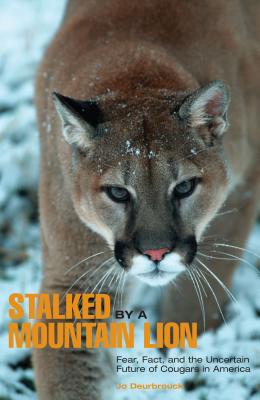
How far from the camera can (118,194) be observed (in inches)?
133

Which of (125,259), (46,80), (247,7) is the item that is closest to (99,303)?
(125,259)

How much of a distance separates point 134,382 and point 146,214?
1331 mm

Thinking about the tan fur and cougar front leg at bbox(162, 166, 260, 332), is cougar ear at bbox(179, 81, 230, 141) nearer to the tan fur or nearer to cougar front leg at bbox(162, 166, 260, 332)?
the tan fur

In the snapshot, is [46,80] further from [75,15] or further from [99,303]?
[99,303]

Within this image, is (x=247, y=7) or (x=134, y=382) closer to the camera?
(x=134, y=382)

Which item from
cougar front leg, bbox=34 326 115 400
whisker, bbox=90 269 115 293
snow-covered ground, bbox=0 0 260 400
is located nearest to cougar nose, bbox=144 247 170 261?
whisker, bbox=90 269 115 293

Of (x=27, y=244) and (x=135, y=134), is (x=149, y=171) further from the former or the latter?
(x=27, y=244)

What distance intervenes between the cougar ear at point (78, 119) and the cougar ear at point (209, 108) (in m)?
0.37

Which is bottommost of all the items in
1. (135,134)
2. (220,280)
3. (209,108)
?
(220,280)

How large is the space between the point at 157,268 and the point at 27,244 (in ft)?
6.76

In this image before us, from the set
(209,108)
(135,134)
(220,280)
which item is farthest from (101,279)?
(220,280)

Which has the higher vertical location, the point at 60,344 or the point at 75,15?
the point at 75,15

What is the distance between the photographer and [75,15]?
14.6 feet

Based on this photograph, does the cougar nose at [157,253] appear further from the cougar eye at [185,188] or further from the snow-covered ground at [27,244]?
the snow-covered ground at [27,244]
